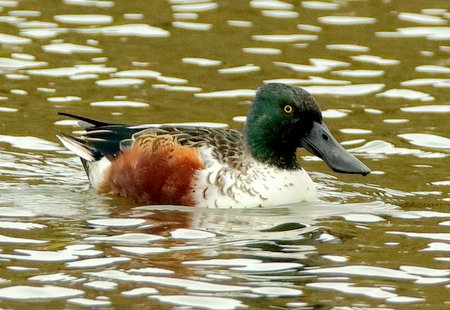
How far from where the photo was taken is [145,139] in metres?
11.0

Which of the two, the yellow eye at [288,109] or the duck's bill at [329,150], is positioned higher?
the yellow eye at [288,109]

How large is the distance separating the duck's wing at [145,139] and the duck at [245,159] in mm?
11

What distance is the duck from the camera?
34.6 ft

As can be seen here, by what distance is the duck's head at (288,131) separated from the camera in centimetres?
1057

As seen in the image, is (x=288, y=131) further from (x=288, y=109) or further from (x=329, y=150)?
(x=329, y=150)

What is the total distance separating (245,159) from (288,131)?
1.26ft

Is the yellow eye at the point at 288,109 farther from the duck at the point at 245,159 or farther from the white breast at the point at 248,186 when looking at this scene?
the white breast at the point at 248,186

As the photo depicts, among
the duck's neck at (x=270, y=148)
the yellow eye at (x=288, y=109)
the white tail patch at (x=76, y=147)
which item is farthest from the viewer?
the white tail patch at (x=76, y=147)

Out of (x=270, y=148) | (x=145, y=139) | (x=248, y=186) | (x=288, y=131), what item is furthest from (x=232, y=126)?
(x=248, y=186)

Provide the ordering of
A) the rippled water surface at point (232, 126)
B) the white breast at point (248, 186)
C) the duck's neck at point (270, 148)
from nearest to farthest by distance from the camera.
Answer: the rippled water surface at point (232, 126) → the white breast at point (248, 186) → the duck's neck at point (270, 148)

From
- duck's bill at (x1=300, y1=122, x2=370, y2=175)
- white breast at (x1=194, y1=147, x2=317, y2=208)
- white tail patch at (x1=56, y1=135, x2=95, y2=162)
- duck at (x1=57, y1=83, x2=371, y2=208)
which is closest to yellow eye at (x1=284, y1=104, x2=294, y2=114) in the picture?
duck at (x1=57, y1=83, x2=371, y2=208)

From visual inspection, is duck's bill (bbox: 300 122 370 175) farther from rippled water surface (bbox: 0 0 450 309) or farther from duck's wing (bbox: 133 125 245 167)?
duck's wing (bbox: 133 125 245 167)

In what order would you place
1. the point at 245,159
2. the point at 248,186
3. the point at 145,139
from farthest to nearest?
1. the point at 145,139
2. the point at 245,159
3. the point at 248,186

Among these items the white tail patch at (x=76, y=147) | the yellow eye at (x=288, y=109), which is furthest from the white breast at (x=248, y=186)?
the white tail patch at (x=76, y=147)
